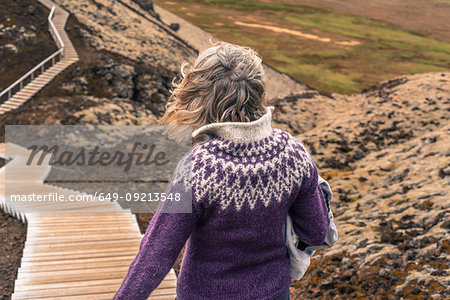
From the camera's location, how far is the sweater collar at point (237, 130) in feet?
6.52

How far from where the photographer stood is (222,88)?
6.62 feet

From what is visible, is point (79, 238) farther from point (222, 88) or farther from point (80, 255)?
point (222, 88)

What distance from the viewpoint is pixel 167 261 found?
205 centimetres

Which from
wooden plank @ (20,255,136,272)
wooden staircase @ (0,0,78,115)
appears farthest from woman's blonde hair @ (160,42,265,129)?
wooden staircase @ (0,0,78,115)

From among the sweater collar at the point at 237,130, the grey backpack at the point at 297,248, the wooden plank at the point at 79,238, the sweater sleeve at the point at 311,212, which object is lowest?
the wooden plank at the point at 79,238

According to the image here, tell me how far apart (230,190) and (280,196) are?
278 mm

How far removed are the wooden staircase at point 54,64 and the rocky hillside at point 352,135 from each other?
42 cm

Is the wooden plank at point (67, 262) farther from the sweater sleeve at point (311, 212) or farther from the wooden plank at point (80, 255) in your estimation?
the sweater sleeve at point (311, 212)

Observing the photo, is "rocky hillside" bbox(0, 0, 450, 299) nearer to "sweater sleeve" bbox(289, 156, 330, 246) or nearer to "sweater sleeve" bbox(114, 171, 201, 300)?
"sweater sleeve" bbox(289, 156, 330, 246)

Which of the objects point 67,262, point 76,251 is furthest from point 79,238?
point 67,262

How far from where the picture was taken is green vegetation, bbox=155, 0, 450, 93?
38.4 m

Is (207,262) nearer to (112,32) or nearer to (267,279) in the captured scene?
(267,279)

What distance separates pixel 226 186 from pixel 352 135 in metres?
13.2

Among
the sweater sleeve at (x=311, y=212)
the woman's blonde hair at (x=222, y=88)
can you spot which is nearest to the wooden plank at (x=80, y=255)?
the sweater sleeve at (x=311, y=212)
